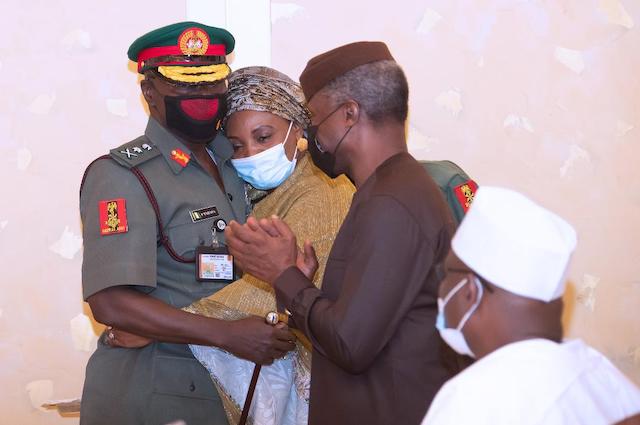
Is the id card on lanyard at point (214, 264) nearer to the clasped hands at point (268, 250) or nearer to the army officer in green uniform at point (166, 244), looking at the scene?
the army officer in green uniform at point (166, 244)

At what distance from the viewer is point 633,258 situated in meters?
4.06

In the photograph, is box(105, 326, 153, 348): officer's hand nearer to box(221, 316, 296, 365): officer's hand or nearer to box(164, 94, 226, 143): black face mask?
box(221, 316, 296, 365): officer's hand

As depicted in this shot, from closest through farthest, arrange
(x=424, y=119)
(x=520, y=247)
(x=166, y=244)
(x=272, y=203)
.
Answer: (x=520, y=247) < (x=166, y=244) < (x=272, y=203) < (x=424, y=119)

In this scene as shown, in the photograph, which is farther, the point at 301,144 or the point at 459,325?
the point at 301,144

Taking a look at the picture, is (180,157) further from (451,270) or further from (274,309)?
(451,270)

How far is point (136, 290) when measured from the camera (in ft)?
8.48

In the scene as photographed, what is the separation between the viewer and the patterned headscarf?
283 cm

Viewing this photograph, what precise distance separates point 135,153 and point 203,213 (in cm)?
27

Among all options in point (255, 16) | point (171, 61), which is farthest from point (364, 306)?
point (255, 16)

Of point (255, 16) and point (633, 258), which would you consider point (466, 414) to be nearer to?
point (255, 16)

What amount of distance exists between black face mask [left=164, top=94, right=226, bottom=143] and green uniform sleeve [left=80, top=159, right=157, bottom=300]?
0.78 ft

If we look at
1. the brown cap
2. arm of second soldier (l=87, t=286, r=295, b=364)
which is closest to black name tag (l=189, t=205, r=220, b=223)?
arm of second soldier (l=87, t=286, r=295, b=364)

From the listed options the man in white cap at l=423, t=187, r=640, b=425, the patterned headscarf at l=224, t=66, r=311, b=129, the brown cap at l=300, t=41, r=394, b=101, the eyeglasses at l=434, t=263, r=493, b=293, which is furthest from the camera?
the patterned headscarf at l=224, t=66, r=311, b=129

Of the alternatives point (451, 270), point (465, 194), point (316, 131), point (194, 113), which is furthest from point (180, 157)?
point (451, 270)
